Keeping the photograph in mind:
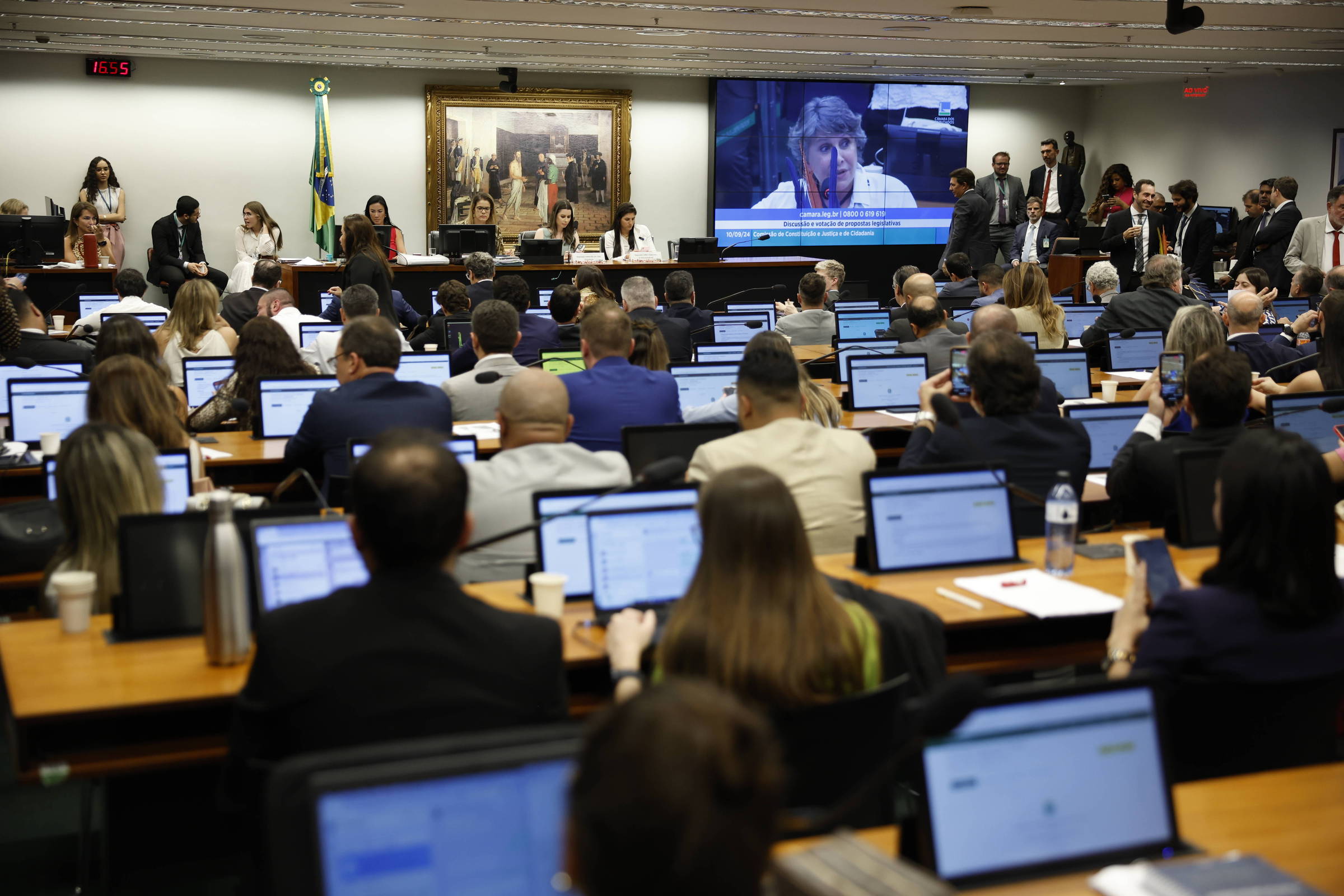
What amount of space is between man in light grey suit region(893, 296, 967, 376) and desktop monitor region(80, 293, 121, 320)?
6637 millimetres

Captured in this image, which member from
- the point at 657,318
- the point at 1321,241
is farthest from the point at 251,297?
the point at 1321,241

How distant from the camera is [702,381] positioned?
616 cm

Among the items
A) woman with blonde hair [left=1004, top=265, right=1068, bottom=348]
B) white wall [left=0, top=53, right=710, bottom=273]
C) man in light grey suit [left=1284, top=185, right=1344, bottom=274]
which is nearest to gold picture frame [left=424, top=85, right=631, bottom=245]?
white wall [left=0, top=53, right=710, bottom=273]

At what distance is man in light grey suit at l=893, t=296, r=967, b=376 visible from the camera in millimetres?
6703

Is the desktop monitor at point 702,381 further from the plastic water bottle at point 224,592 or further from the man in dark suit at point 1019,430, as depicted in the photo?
the plastic water bottle at point 224,592

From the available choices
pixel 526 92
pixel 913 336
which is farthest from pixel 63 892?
pixel 526 92

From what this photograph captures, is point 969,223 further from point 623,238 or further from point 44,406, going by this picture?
point 44,406

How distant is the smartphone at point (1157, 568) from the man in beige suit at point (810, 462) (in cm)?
99

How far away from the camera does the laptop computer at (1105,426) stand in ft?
15.8

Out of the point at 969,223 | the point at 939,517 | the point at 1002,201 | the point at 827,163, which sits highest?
the point at 827,163

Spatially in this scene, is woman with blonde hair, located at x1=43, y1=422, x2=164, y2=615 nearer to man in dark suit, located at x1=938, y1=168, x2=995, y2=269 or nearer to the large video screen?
man in dark suit, located at x1=938, y1=168, x2=995, y2=269

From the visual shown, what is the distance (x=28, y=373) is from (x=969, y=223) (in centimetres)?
1069

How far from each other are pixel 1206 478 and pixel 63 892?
3215 millimetres

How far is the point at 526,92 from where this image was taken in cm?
1559
